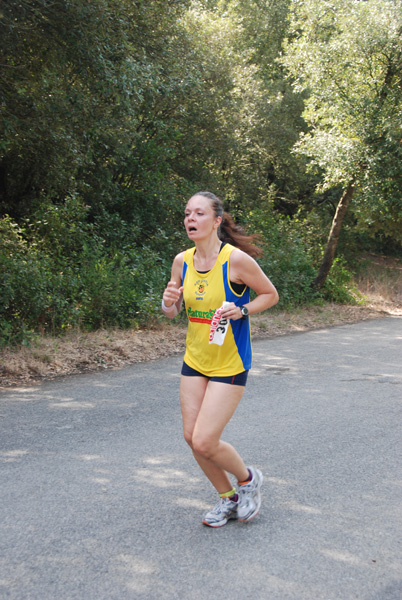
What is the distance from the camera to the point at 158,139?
16156 mm

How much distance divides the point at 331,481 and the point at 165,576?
188 cm

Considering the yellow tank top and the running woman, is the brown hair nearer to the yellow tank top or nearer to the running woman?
the running woman

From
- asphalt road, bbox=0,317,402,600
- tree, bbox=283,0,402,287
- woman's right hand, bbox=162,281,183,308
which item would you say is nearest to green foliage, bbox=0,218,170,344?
asphalt road, bbox=0,317,402,600

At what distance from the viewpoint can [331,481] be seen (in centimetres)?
465

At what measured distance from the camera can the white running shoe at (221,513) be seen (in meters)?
3.84

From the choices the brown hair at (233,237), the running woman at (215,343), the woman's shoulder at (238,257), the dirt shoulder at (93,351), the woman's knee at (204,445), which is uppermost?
the brown hair at (233,237)

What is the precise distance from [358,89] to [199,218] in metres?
13.7

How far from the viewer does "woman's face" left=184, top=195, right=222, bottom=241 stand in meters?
3.78

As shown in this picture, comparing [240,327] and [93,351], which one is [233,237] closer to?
[240,327]

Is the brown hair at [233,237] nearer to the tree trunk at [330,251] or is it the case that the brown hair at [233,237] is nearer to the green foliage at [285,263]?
the green foliage at [285,263]

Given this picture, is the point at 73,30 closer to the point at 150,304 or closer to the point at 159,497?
the point at 150,304

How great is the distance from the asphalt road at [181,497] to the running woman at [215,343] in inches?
14.9

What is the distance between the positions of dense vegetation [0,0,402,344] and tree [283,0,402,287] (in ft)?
0.13

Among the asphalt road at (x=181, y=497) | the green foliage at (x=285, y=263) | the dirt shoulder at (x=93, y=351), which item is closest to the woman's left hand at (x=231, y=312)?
the asphalt road at (x=181, y=497)
